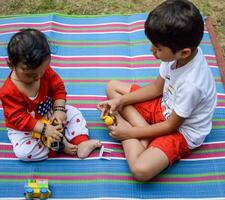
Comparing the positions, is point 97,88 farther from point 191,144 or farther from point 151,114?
point 191,144

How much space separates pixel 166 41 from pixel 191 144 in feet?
2.08

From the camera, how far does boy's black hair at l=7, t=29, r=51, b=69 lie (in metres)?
2.01

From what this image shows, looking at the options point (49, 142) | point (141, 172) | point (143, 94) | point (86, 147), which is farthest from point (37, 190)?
point (143, 94)

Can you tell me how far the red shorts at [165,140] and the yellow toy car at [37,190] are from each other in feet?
1.98

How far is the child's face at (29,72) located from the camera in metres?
2.06

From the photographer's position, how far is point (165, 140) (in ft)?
7.48

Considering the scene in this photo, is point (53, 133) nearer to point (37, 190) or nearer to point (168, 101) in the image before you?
point (37, 190)

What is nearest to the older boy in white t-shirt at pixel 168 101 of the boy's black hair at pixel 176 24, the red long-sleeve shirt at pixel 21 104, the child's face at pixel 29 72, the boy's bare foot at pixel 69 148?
the boy's black hair at pixel 176 24

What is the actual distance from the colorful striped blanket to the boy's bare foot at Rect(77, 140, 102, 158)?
0.04m

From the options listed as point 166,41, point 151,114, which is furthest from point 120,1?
point 166,41

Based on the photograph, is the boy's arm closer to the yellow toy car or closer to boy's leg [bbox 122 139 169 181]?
boy's leg [bbox 122 139 169 181]

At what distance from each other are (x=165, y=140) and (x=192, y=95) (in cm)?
33

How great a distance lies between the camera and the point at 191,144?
233 cm

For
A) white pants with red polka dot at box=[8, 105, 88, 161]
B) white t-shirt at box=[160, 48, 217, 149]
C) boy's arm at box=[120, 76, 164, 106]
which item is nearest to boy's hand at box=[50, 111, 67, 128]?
white pants with red polka dot at box=[8, 105, 88, 161]
